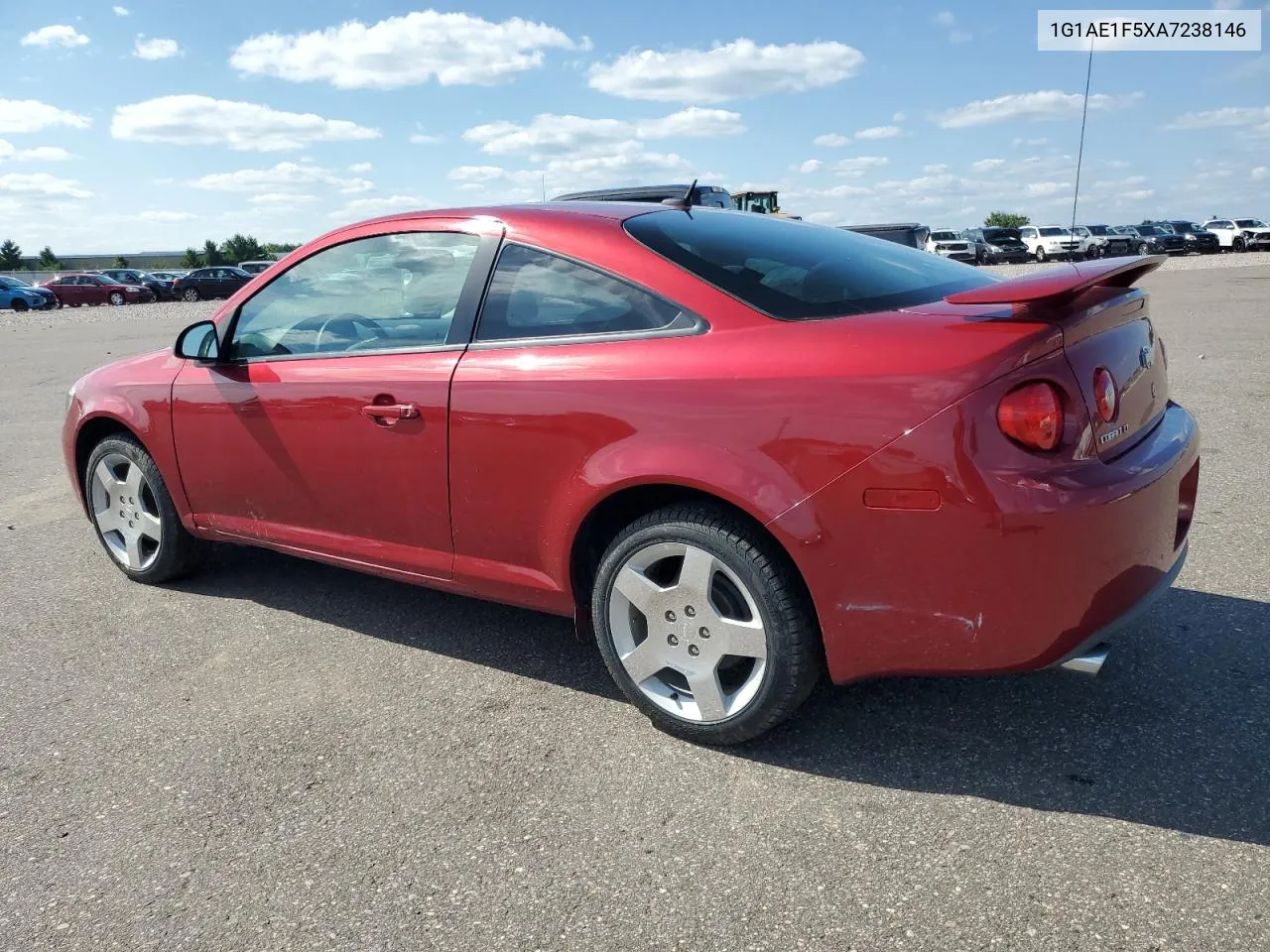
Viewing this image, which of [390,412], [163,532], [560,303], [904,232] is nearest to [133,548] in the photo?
[163,532]

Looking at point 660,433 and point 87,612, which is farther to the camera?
point 87,612

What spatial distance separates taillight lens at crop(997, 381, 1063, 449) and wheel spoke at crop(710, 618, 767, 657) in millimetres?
821

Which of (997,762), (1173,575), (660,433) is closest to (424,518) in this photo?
(660,433)

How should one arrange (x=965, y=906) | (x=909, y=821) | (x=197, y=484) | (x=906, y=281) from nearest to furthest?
(x=965, y=906) → (x=909, y=821) → (x=906, y=281) → (x=197, y=484)

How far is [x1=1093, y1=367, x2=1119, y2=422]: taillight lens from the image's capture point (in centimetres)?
244

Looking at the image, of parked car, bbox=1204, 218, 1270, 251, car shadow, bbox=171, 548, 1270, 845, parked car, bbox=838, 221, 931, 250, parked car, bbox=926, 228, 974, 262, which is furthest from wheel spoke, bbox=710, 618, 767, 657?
parked car, bbox=1204, 218, 1270, 251

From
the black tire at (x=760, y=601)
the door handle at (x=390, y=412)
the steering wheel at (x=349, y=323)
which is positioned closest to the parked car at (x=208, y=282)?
the steering wheel at (x=349, y=323)

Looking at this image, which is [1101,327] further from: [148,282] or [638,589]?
[148,282]

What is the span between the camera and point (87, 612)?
13.7ft

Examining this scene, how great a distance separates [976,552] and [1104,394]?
1.79ft

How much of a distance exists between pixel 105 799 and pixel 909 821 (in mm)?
2162

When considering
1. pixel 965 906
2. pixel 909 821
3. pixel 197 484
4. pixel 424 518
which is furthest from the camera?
pixel 197 484

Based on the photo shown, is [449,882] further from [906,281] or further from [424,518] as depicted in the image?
[906,281]

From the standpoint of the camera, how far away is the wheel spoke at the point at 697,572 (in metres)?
2.71
